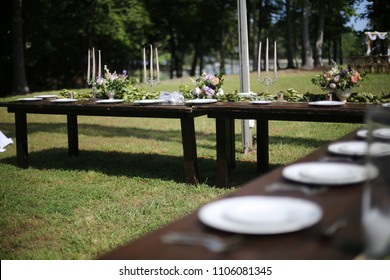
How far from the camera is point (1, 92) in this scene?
91.9 feet

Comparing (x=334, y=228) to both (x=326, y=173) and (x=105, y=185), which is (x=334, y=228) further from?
(x=105, y=185)

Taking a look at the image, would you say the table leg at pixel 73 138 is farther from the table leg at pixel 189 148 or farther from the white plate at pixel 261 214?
the white plate at pixel 261 214

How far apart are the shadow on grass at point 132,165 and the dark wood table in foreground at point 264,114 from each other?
345 millimetres

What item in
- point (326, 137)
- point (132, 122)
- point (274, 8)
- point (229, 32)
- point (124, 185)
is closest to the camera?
point (124, 185)

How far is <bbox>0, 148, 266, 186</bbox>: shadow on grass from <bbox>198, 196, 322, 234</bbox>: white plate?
4.50 meters

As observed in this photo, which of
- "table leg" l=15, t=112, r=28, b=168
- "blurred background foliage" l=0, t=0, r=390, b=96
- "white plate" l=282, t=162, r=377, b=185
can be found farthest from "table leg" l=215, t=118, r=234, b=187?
"blurred background foliage" l=0, t=0, r=390, b=96

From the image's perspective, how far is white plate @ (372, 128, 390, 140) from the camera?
57.0 inches

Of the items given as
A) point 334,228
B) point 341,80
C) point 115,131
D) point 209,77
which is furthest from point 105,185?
point 115,131

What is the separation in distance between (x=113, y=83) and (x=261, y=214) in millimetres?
5707

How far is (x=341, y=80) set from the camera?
5.66 m

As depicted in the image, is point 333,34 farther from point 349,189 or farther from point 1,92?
point 349,189

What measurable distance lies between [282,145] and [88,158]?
3.33 meters

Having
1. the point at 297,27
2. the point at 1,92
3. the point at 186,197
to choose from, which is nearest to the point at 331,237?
the point at 186,197

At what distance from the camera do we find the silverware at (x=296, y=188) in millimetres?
2031
